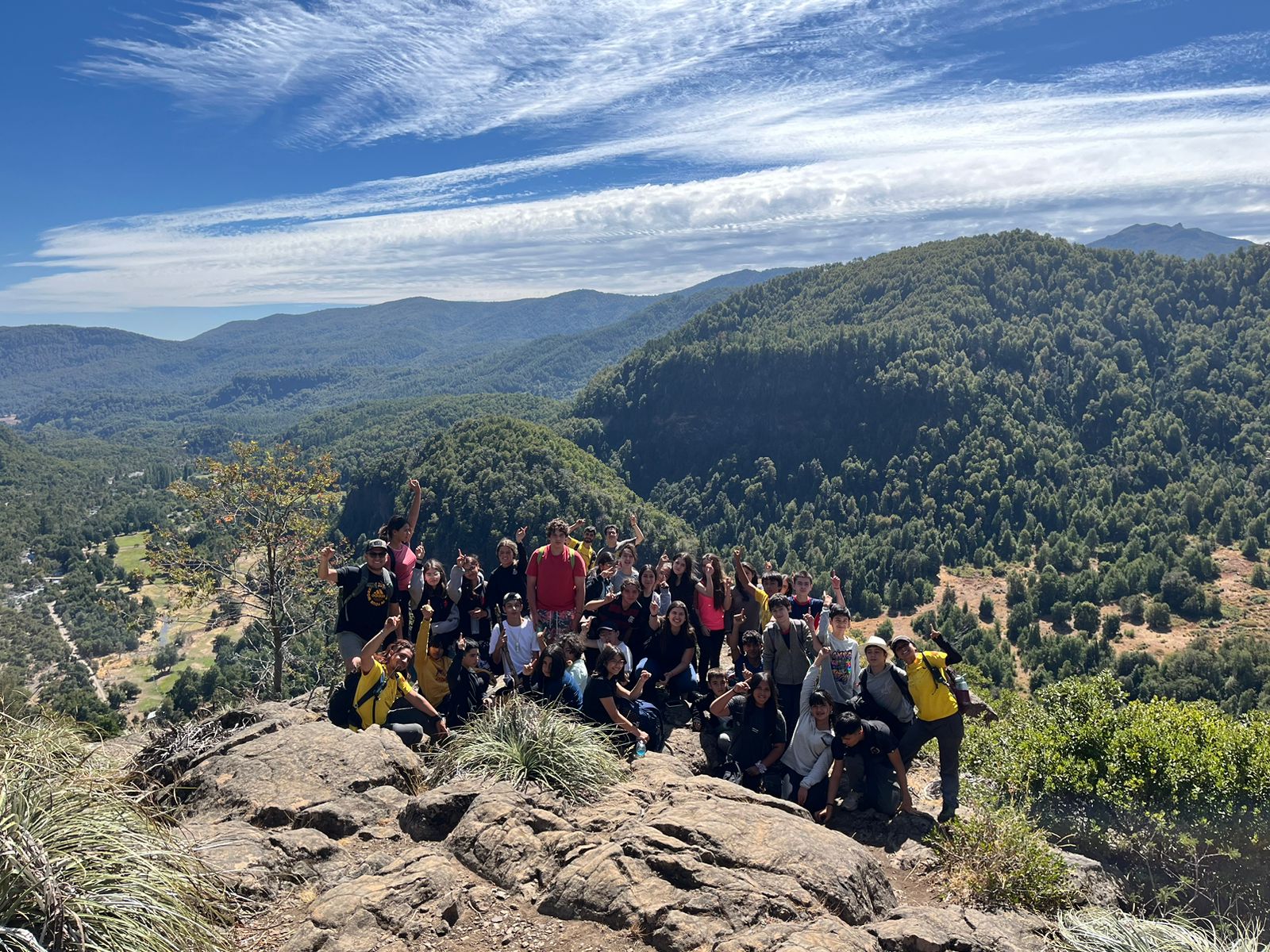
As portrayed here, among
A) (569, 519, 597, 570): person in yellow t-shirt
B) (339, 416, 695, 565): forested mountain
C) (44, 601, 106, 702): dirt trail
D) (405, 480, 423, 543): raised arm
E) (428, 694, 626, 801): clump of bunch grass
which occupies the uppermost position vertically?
(405, 480, 423, 543): raised arm

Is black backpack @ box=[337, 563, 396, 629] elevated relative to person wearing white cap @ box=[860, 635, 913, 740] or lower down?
elevated

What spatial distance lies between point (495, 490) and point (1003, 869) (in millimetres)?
86888

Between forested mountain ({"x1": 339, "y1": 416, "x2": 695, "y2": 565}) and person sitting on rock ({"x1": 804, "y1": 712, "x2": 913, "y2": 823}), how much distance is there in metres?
75.9

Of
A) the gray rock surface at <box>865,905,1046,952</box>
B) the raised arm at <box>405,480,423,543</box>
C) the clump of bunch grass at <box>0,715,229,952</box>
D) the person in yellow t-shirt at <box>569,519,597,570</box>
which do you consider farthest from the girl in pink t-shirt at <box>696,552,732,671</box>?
the clump of bunch grass at <box>0,715,229,952</box>

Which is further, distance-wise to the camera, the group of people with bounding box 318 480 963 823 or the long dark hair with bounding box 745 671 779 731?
the long dark hair with bounding box 745 671 779 731

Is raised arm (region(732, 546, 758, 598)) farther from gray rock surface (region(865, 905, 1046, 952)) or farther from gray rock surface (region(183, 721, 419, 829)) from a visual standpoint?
gray rock surface (region(865, 905, 1046, 952))

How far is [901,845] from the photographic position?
22.1 ft

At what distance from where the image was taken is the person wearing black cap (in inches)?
316

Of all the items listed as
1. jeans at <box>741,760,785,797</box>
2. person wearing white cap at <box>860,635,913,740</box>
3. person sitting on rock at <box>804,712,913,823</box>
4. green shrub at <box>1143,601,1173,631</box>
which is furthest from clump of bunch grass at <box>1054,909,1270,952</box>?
green shrub at <box>1143,601,1173,631</box>

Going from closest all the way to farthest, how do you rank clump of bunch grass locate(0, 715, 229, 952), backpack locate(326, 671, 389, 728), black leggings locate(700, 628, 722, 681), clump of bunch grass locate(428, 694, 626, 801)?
1. clump of bunch grass locate(0, 715, 229, 952)
2. clump of bunch grass locate(428, 694, 626, 801)
3. backpack locate(326, 671, 389, 728)
4. black leggings locate(700, 628, 722, 681)

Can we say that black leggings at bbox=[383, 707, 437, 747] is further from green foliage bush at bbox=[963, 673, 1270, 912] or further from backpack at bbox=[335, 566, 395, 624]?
green foliage bush at bbox=[963, 673, 1270, 912]

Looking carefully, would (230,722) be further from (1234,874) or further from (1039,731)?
(1234,874)

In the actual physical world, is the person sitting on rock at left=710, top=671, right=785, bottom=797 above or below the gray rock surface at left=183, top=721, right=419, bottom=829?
below

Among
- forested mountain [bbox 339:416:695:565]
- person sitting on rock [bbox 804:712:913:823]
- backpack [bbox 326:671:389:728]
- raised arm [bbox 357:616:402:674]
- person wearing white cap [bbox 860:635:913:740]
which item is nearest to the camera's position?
person sitting on rock [bbox 804:712:913:823]
